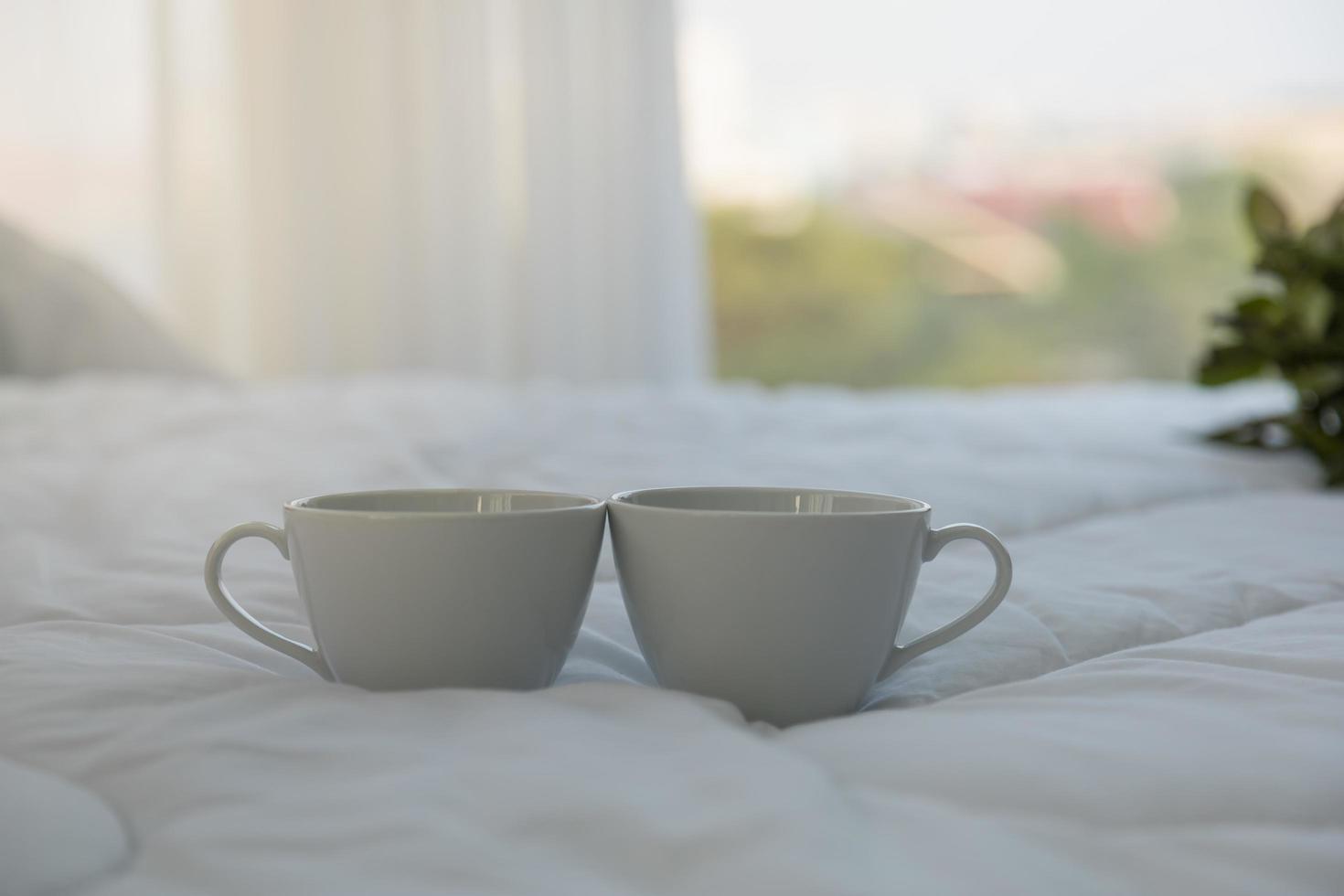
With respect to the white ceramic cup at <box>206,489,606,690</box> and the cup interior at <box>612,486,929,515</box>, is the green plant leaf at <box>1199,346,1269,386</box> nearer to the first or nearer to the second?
the cup interior at <box>612,486,929,515</box>

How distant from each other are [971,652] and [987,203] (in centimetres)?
546

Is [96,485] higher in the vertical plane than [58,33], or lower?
lower

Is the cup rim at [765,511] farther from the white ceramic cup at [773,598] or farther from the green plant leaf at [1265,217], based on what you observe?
the green plant leaf at [1265,217]

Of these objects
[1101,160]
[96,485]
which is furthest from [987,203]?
[96,485]

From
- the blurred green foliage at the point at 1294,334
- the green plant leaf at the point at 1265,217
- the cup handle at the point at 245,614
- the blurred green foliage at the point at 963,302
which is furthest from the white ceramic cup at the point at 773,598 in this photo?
the blurred green foliage at the point at 963,302

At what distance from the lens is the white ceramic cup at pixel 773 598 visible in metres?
0.40

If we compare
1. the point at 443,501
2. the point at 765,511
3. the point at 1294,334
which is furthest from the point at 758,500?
the point at 1294,334

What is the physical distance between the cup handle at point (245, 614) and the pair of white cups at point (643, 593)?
0.02m

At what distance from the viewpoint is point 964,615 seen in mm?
449

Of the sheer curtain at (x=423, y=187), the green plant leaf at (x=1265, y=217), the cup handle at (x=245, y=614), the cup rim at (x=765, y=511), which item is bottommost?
the cup handle at (x=245, y=614)

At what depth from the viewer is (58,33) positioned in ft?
7.70

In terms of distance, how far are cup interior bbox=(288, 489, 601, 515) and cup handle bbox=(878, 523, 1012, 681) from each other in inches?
5.3

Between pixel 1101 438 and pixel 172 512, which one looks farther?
pixel 1101 438

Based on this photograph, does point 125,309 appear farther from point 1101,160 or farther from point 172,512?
point 1101,160
